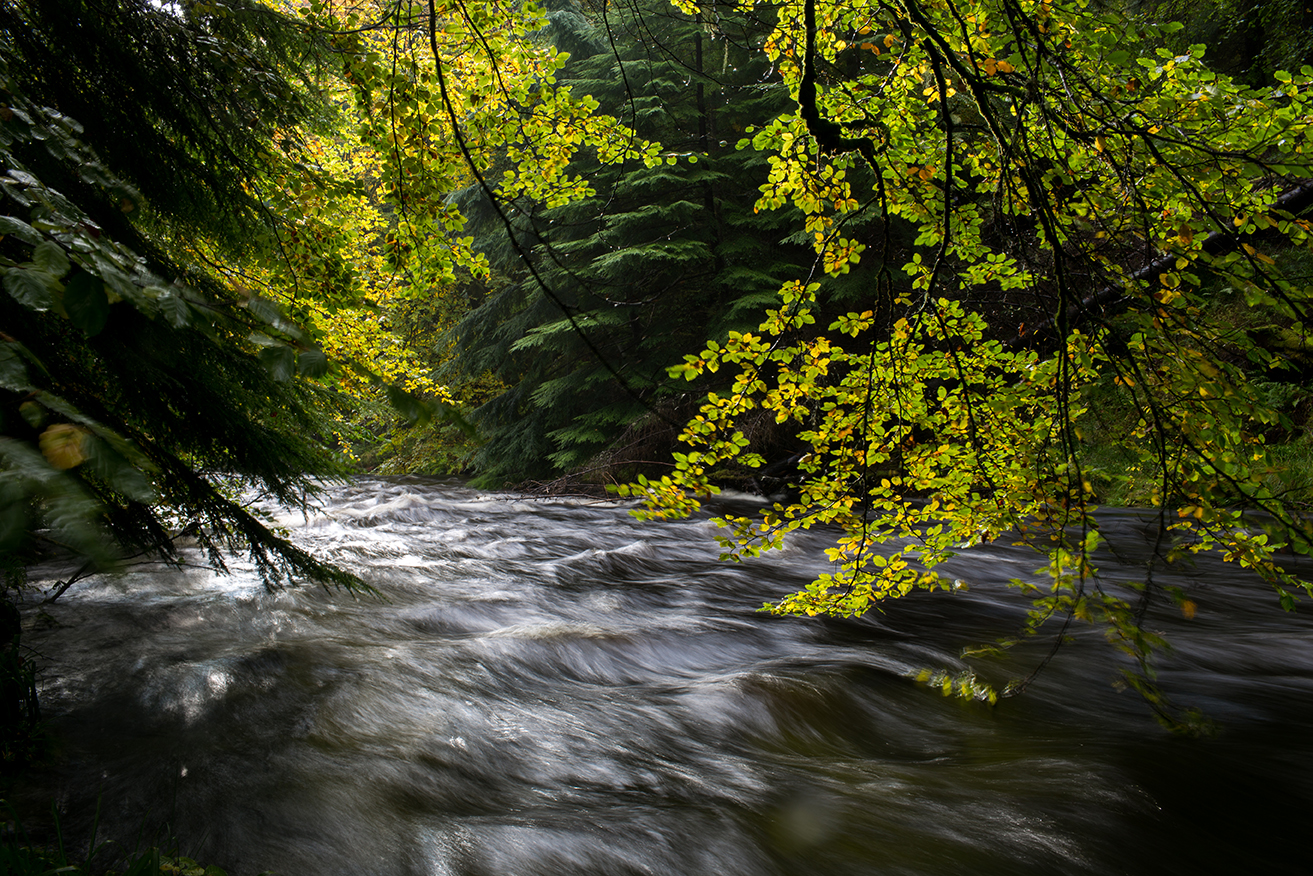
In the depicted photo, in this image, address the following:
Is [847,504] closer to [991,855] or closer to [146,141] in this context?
[991,855]

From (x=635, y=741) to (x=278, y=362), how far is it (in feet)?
9.75

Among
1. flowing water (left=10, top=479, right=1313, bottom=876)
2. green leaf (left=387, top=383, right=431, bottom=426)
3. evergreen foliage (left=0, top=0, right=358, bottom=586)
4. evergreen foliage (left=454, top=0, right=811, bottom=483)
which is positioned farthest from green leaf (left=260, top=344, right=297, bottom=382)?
evergreen foliage (left=454, top=0, right=811, bottom=483)

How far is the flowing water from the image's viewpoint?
248 centimetres

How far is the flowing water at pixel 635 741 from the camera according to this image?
2.48m

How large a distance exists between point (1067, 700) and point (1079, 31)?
3464 mm

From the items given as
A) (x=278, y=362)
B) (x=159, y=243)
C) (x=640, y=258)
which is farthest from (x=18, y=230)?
(x=640, y=258)

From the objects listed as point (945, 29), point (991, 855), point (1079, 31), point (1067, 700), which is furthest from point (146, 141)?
point (1067, 700)

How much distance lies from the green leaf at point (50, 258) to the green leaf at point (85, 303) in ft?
0.09

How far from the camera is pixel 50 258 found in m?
0.97

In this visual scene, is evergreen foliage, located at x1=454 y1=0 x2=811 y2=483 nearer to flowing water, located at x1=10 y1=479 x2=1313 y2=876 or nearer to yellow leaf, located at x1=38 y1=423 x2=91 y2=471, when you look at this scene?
flowing water, located at x1=10 y1=479 x2=1313 y2=876

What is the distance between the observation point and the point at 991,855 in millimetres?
2529

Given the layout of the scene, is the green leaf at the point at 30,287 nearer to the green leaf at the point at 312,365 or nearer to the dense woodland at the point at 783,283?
the dense woodland at the point at 783,283

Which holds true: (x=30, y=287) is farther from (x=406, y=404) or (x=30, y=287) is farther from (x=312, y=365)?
(x=406, y=404)

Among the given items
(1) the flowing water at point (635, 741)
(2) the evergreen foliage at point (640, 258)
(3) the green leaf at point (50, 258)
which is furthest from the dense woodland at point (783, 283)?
(2) the evergreen foliage at point (640, 258)
